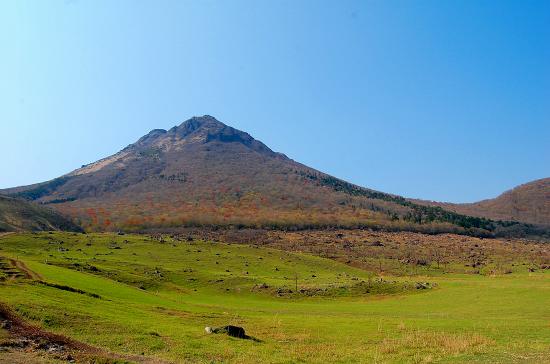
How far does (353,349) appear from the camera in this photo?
2914 centimetres

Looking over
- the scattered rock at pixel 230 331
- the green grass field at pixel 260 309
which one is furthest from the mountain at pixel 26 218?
the scattered rock at pixel 230 331

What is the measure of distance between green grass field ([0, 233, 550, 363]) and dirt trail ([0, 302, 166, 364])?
1463 mm

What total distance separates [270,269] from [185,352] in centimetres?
7183

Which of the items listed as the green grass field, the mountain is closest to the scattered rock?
the green grass field

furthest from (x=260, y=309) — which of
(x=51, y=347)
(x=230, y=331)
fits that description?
(x=51, y=347)

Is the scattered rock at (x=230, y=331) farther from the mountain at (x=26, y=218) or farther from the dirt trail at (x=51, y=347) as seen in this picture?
the mountain at (x=26, y=218)

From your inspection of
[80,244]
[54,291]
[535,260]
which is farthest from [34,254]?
[535,260]

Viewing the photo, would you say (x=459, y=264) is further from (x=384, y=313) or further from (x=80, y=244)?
(x=80, y=244)

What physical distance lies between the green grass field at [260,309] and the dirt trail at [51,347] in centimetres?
146

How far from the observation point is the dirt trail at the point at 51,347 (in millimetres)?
22922

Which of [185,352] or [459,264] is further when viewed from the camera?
[459,264]

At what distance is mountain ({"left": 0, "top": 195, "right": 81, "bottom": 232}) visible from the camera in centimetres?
14755

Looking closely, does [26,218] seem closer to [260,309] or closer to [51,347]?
[260,309]

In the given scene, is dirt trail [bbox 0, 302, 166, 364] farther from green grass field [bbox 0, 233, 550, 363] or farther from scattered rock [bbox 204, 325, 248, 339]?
scattered rock [bbox 204, 325, 248, 339]
